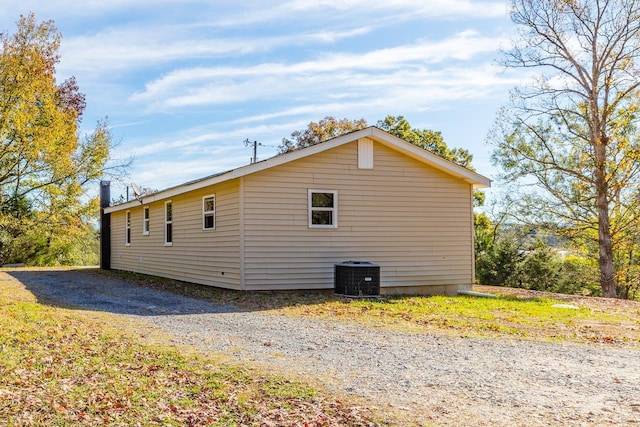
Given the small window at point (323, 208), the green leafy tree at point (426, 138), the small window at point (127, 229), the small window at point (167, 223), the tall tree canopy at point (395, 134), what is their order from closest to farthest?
the small window at point (323, 208)
the small window at point (167, 223)
the small window at point (127, 229)
the green leafy tree at point (426, 138)
the tall tree canopy at point (395, 134)

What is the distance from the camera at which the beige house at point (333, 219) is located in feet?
41.2

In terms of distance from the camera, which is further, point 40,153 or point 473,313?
point 40,153

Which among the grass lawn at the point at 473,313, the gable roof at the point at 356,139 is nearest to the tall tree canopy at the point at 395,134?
the gable roof at the point at 356,139

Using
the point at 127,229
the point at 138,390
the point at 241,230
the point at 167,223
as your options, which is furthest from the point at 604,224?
the point at 138,390

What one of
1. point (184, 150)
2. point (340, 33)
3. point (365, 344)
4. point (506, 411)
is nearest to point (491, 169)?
point (340, 33)

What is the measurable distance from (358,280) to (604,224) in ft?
37.0

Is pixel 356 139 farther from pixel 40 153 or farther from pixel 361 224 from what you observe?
pixel 40 153

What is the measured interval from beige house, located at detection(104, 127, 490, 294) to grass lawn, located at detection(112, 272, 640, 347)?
2.57 feet

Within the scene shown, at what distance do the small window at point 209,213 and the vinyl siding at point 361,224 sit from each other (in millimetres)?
1797

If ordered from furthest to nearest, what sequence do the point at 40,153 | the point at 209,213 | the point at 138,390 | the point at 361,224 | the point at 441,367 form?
the point at 40,153 → the point at 209,213 → the point at 361,224 → the point at 441,367 → the point at 138,390

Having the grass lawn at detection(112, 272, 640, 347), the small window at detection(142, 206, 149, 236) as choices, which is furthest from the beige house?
the small window at detection(142, 206, 149, 236)

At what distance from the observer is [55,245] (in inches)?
1036

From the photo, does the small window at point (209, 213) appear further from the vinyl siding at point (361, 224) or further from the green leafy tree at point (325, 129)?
→ the green leafy tree at point (325, 129)

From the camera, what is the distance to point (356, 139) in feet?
44.0
